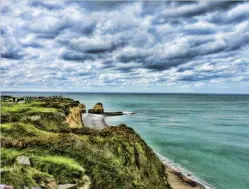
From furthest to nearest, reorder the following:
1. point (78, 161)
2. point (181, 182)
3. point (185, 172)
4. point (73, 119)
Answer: point (73, 119) → point (185, 172) → point (181, 182) → point (78, 161)

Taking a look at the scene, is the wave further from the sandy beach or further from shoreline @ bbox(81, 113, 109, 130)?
shoreline @ bbox(81, 113, 109, 130)

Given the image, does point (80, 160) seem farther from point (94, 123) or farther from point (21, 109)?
point (94, 123)

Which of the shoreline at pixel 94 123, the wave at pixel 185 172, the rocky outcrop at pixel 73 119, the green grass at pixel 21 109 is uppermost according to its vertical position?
the green grass at pixel 21 109

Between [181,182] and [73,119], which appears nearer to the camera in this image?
[181,182]

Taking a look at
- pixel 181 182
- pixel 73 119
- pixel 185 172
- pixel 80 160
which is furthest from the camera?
pixel 73 119

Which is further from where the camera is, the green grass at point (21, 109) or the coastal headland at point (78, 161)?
the green grass at point (21, 109)

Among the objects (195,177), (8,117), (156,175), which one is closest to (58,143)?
(156,175)

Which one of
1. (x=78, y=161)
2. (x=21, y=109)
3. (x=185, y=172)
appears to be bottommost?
(x=185, y=172)

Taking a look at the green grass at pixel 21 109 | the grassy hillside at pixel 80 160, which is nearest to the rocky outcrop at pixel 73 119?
the green grass at pixel 21 109

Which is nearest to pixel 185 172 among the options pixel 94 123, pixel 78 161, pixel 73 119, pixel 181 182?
pixel 181 182

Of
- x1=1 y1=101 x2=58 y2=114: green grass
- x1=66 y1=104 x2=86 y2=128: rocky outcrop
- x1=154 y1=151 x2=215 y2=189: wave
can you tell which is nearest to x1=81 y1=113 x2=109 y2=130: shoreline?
x1=66 y1=104 x2=86 y2=128: rocky outcrop

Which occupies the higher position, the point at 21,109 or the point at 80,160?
the point at 21,109

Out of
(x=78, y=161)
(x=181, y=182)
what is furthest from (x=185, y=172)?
(x=78, y=161)

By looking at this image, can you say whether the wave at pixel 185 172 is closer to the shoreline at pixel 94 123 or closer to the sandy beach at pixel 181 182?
the sandy beach at pixel 181 182
